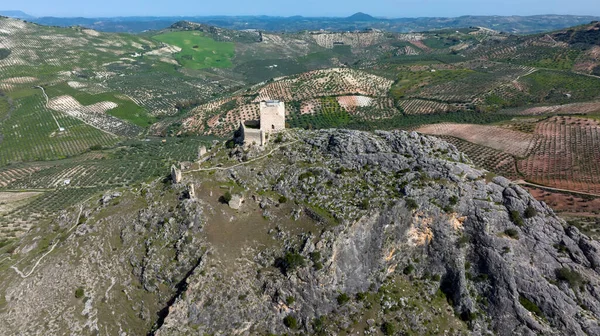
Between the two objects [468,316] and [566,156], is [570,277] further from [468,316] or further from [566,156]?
[566,156]

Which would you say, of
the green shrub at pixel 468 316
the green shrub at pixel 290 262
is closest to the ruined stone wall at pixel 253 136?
the green shrub at pixel 290 262

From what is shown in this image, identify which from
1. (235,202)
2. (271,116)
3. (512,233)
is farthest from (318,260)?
(271,116)

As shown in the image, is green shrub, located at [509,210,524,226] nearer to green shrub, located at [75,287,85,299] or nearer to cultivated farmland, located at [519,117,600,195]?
cultivated farmland, located at [519,117,600,195]

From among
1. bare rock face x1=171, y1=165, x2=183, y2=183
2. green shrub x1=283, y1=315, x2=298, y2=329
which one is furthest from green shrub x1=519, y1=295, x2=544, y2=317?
bare rock face x1=171, y1=165, x2=183, y2=183

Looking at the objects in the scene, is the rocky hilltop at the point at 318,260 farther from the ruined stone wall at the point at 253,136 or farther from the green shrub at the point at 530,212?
the ruined stone wall at the point at 253,136

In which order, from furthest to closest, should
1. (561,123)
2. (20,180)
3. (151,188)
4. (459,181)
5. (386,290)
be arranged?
(561,123) → (20,180) → (151,188) → (459,181) → (386,290)

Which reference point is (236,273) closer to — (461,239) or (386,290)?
(386,290)

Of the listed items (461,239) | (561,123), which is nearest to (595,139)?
(561,123)
